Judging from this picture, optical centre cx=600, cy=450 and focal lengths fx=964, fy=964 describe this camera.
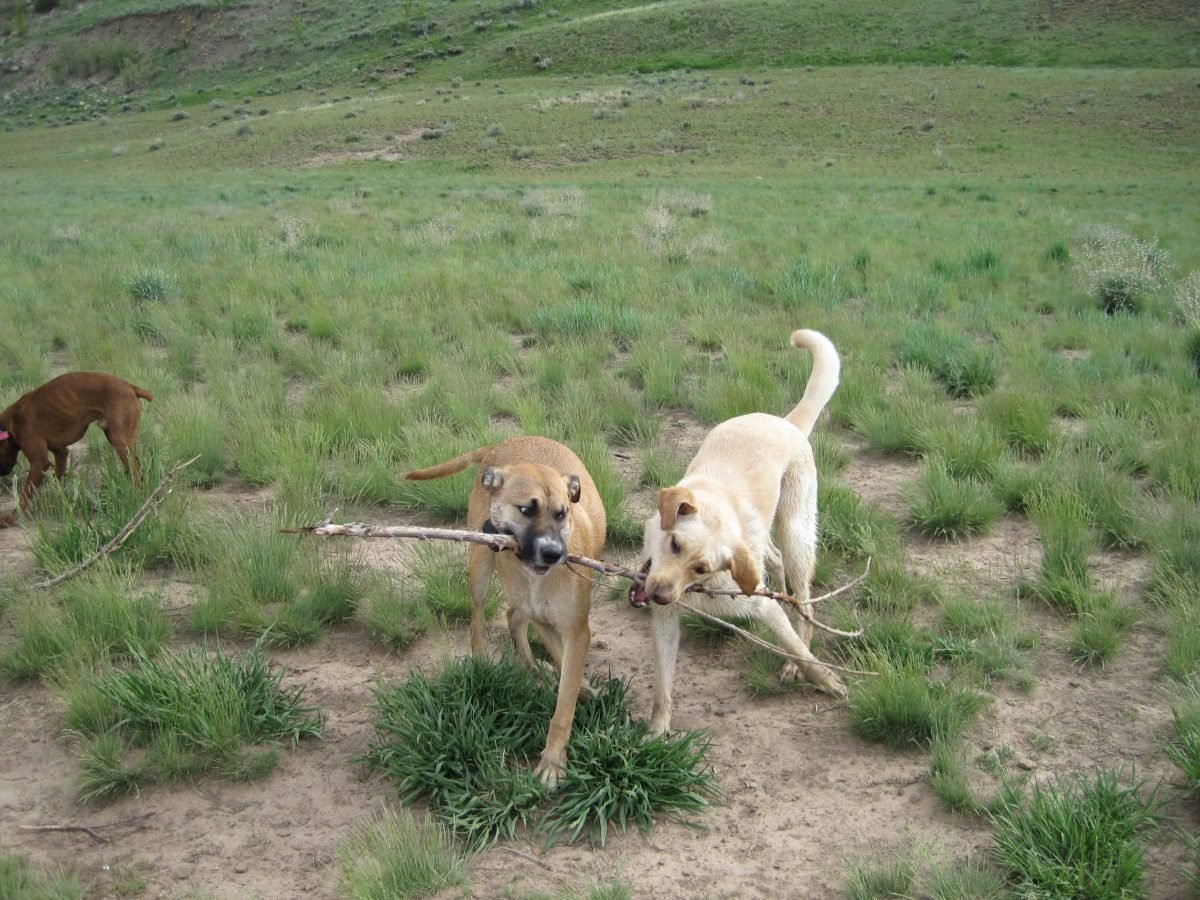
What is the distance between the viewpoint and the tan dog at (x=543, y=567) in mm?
3625

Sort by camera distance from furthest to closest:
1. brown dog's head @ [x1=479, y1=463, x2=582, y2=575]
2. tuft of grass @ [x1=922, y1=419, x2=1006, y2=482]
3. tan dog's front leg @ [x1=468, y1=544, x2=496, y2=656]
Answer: tuft of grass @ [x1=922, y1=419, x2=1006, y2=482] → tan dog's front leg @ [x1=468, y1=544, x2=496, y2=656] → brown dog's head @ [x1=479, y1=463, x2=582, y2=575]

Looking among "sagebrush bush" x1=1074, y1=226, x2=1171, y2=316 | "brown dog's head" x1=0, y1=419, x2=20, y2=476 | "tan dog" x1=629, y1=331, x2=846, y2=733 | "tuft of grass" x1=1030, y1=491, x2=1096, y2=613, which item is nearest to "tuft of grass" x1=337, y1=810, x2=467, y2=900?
"tan dog" x1=629, y1=331, x2=846, y2=733

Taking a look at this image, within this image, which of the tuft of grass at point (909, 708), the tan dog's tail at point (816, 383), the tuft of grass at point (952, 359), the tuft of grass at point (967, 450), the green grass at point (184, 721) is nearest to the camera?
the green grass at point (184, 721)

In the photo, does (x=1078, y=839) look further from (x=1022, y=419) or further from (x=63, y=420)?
(x=63, y=420)

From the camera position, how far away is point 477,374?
799 centimetres

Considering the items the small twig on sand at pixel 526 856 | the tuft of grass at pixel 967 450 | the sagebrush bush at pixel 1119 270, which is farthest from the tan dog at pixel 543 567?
the sagebrush bush at pixel 1119 270

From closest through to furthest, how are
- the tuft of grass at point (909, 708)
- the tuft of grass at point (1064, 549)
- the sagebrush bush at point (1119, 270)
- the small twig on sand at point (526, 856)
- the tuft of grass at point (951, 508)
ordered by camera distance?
the small twig on sand at point (526, 856), the tuft of grass at point (909, 708), the tuft of grass at point (1064, 549), the tuft of grass at point (951, 508), the sagebrush bush at point (1119, 270)

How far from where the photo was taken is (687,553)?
11.7 feet

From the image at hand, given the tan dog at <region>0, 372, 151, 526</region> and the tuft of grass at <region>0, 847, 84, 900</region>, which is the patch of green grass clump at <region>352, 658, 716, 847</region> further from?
the tan dog at <region>0, 372, 151, 526</region>

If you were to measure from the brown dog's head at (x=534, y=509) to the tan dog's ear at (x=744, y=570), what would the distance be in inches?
25.6

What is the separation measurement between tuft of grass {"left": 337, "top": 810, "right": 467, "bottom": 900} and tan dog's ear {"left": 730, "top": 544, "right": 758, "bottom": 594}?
138cm

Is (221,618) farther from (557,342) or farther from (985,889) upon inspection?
(557,342)

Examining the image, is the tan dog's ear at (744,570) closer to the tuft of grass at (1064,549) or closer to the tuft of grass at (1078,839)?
the tuft of grass at (1078,839)

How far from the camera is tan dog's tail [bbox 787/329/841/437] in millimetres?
5172
